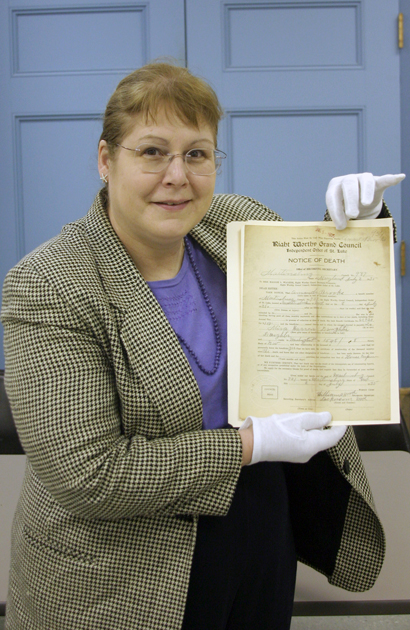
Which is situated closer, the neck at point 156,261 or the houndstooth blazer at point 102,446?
the houndstooth blazer at point 102,446

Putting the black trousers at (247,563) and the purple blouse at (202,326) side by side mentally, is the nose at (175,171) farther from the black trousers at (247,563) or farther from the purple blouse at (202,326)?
the black trousers at (247,563)

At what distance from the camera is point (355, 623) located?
1.80 meters

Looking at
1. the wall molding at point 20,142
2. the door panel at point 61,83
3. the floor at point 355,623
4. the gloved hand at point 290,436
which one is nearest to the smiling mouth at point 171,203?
the gloved hand at point 290,436

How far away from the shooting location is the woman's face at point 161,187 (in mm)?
995

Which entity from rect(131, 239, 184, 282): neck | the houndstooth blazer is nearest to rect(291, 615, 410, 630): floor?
the houndstooth blazer

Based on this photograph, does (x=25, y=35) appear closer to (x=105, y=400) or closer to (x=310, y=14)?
(x=310, y=14)

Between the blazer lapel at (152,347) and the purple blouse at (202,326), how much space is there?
0.19ft

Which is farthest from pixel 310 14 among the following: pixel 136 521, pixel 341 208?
pixel 136 521

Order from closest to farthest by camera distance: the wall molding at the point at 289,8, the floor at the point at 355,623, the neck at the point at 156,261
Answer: the neck at the point at 156,261 → the floor at the point at 355,623 → the wall molding at the point at 289,8

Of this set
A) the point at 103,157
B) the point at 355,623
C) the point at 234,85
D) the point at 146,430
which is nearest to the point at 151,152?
the point at 103,157

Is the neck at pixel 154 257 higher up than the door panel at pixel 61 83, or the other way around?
the door panel at pixel 61 83

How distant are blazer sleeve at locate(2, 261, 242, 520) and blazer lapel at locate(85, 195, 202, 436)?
0.04 meters

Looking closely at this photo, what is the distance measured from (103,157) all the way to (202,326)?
39cm

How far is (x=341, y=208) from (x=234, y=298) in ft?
0.86
